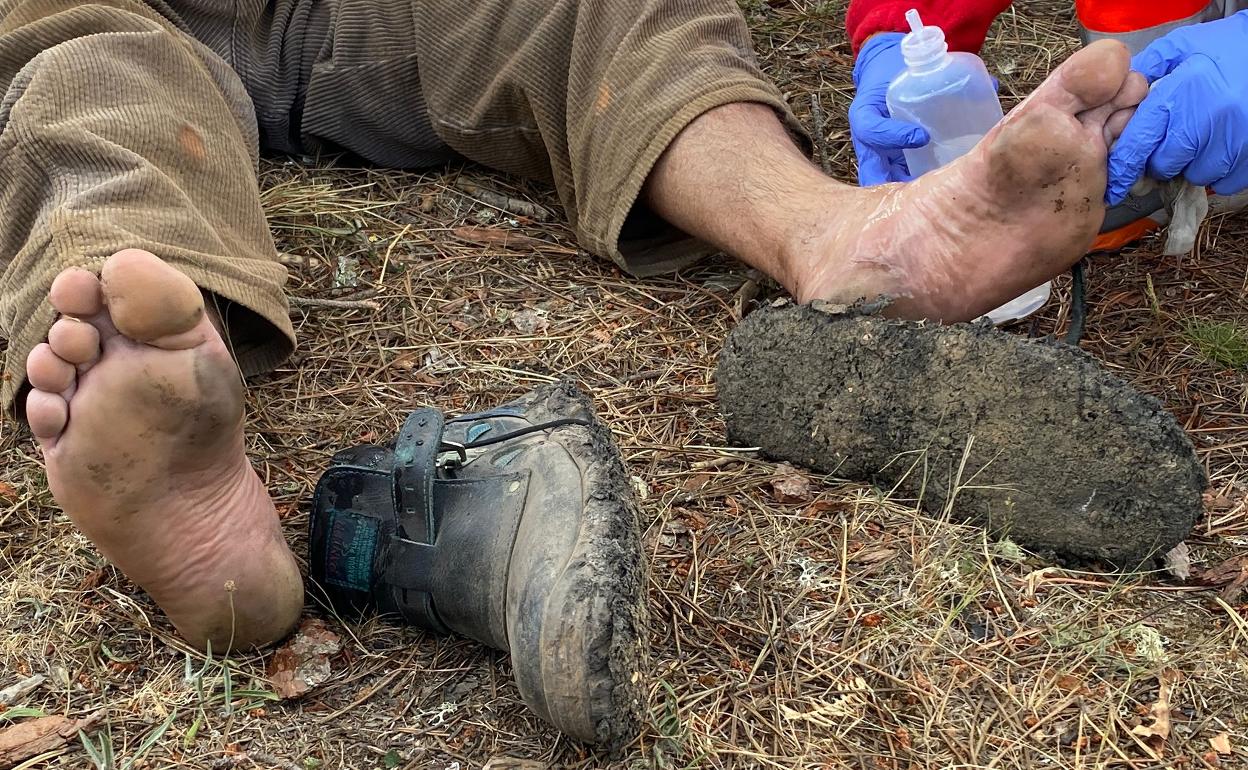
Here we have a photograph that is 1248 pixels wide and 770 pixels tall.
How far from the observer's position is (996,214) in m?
1.27

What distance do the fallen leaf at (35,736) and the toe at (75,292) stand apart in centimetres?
42

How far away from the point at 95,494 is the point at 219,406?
0.14 meters

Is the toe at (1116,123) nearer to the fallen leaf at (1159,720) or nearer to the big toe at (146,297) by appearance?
the fallen leaf at (1159,720)

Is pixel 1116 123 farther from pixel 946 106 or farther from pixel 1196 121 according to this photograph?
pixel 946 106

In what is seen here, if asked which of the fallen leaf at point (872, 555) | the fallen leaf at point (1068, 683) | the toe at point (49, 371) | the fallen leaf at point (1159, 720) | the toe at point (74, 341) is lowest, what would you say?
the fallen leaf at point (872, 555)

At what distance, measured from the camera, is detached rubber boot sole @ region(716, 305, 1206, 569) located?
1193 millimetres

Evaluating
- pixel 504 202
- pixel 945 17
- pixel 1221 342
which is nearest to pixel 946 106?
pixel 945 17

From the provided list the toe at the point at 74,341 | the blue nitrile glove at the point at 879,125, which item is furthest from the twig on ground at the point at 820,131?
the toe at the point at 74,341

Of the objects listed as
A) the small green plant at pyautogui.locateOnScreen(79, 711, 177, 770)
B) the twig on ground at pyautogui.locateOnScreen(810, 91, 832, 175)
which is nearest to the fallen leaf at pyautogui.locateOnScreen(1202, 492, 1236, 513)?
the twig on ground at pyautogui.locateOnScreen(810, 91, 832, 175)

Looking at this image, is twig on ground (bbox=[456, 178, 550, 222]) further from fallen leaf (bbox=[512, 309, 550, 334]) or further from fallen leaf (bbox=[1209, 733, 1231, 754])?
fallen leaf (bbox=[1209, 733, 1231, 754])

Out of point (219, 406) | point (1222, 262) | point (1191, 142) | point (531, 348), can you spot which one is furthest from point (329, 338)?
point (1222, 262)

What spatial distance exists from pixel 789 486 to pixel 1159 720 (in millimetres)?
493

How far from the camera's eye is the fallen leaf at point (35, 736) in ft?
3.55

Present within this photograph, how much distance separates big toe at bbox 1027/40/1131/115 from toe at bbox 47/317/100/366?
1.03m
